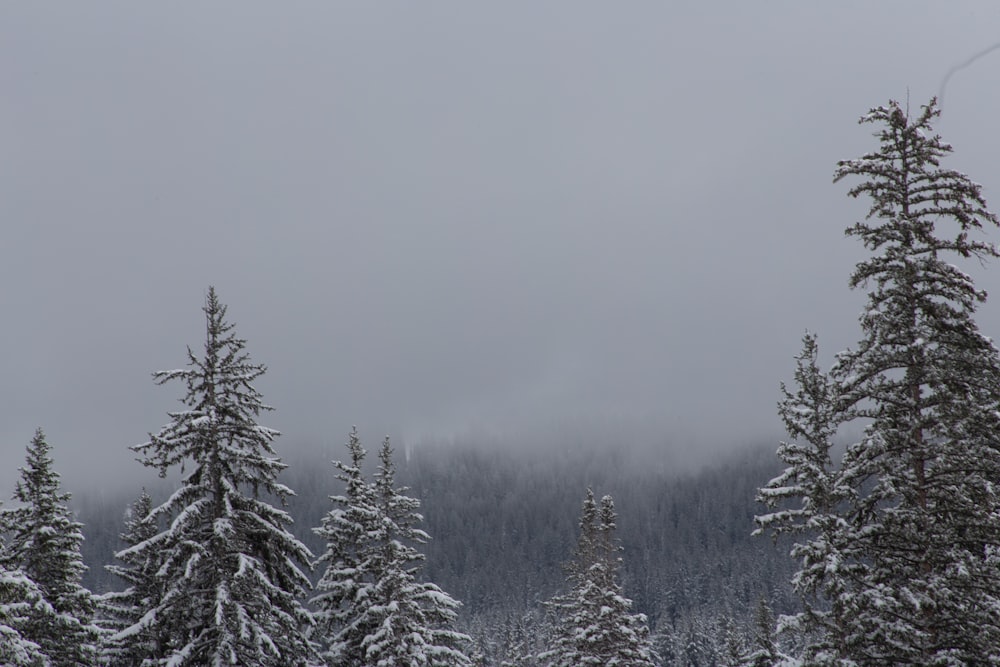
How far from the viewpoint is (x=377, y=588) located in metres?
25.2

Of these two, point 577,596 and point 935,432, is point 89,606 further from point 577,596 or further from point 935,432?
point 935,432

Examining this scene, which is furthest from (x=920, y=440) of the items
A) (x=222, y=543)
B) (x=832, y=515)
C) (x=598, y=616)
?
(x=598, y=616)

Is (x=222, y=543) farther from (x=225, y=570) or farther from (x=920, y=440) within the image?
(x=920, y=440)

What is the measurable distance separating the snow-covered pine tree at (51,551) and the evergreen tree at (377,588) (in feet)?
25.0

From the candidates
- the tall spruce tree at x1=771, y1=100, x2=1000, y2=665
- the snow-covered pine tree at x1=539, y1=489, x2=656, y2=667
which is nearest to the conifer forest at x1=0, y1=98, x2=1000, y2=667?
the tall spruce tree at x1=771, y1=100, x2=1000, y2=665

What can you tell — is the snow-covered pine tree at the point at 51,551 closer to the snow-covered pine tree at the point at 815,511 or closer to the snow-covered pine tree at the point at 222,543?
the snow-covered pine tree at the point at 222,543

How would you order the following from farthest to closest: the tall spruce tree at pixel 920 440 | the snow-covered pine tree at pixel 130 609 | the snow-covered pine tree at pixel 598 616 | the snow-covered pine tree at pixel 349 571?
the snow-covered pine tree at pixel 598 616 < the snow-covered pine tree at pixel 349 571 < the snow-covered pine tree at pixel 130 609 < the tall spruce tree at pixel 920 440

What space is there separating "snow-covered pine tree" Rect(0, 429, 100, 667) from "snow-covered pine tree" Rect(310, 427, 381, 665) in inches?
287

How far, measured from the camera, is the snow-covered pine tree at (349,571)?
84.2 ft

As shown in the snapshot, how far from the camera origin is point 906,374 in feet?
49.2

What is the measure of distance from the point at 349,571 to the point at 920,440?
59.1 feet

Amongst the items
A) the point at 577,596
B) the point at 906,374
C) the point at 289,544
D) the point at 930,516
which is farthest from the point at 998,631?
the point at 577,596

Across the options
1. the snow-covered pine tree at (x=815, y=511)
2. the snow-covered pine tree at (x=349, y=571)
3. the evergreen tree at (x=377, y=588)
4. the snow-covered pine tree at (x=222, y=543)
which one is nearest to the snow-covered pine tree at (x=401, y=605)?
the evergreen tree at (x=377, y=588)

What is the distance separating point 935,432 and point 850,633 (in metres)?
4.69
